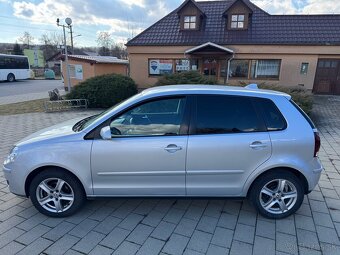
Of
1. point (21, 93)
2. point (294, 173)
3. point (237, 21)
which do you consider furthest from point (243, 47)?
point (21, 93)

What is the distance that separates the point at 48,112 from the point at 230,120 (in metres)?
9.75

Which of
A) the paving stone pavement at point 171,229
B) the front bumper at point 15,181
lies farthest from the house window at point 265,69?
the front bumper at point 15,181

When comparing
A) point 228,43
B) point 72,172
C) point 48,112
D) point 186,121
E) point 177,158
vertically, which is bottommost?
point 48,112

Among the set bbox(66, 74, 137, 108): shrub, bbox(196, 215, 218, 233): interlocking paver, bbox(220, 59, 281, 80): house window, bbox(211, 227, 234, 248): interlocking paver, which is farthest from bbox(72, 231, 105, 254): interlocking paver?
bbox(220, 59, 281, 80): house window

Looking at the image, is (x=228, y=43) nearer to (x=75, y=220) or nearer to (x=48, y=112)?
(x=48, y=112)

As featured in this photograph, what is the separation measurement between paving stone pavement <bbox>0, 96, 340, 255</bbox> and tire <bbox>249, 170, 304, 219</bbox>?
12 cm

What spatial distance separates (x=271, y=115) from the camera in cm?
281

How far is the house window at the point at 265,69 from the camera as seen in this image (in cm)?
1541

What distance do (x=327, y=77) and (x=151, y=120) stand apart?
16.4 m

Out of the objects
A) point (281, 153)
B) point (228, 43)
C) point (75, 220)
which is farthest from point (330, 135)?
point (228, 43)

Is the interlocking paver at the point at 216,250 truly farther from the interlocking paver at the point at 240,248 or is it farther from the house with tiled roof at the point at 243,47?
the house with tiled roof at the point at 243,47

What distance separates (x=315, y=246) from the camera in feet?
8.32

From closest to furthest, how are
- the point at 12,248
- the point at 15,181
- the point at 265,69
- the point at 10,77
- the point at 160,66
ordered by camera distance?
the point at 12,248
the point at 15,181
the point at 265,69
the point at 160,66
the point at 10,77

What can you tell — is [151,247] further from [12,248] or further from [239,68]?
[239,68]
